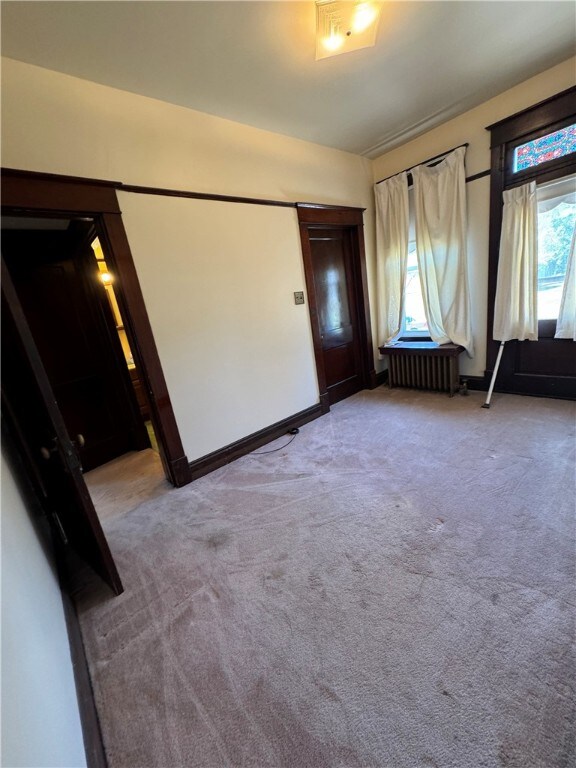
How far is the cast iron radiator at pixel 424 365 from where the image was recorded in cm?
346

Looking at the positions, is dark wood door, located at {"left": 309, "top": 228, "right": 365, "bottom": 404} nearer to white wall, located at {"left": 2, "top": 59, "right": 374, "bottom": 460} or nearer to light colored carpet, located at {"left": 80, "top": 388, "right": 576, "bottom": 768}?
white wall, located at {"left": 2, "top": 59, "right": 374, "bottom": 460}

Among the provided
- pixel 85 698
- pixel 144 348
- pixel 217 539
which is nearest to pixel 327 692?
pixel 85 698

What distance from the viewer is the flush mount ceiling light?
5.56 ft

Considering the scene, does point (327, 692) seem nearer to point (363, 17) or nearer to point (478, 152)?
point (363, 17)

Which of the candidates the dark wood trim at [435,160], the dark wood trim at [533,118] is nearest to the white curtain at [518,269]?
the dark wood trim at [533,118]

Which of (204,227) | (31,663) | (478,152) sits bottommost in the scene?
(31,663)

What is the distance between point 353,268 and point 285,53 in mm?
2214

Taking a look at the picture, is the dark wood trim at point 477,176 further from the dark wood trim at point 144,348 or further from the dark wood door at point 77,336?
the dark wood door at point 77,336

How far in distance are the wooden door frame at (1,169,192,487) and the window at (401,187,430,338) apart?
312 cm

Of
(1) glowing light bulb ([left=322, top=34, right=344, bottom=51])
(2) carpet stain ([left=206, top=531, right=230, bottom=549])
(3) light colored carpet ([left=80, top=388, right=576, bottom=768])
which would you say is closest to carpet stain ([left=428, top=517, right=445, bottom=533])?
(3) light colored carpet ([left=80, top=388, right=576, bottom=768])

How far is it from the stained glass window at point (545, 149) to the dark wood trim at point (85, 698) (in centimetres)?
474

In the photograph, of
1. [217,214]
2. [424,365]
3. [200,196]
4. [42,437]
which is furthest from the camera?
[424,365]

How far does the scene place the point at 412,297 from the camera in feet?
12.7

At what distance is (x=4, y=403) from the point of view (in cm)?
135
